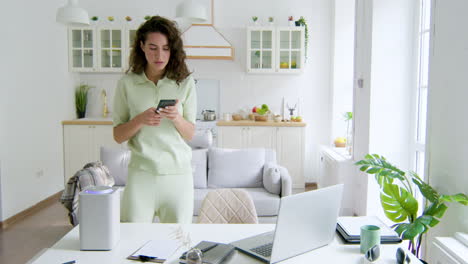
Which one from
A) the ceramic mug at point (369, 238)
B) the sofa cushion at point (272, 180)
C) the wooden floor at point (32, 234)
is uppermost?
the ceramic mug at point (369, 238)

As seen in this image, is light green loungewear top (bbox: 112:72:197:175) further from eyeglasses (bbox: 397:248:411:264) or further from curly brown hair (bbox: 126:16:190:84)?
eyeglasses (bbox: 397:248:411:264)

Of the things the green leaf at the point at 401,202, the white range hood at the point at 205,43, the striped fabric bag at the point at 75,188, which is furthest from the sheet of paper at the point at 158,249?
the white range hood at the point at 205,43

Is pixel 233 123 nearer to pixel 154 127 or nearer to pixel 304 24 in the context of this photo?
pixel 304 24

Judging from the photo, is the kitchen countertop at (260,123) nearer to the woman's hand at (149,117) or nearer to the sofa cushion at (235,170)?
the sofa cushion at (235,170)

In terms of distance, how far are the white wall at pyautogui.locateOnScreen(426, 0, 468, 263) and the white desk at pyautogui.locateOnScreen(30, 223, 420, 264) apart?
831mm

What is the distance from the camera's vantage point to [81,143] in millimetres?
5988

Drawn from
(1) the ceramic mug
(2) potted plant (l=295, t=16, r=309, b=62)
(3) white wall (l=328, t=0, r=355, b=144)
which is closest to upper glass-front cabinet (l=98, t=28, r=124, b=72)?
(2) potted plant (l=295, t=16, r=309, b=62)

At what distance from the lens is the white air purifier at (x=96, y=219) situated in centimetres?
156

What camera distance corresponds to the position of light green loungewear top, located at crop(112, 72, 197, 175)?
1.95 metres

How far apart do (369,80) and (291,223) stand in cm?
262

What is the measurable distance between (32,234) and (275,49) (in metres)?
4.01

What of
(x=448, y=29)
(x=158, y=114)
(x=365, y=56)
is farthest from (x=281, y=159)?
(x=158, y=114)

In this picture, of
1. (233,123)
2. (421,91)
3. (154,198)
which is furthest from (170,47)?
(233,123)

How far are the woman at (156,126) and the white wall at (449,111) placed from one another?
143 cm
